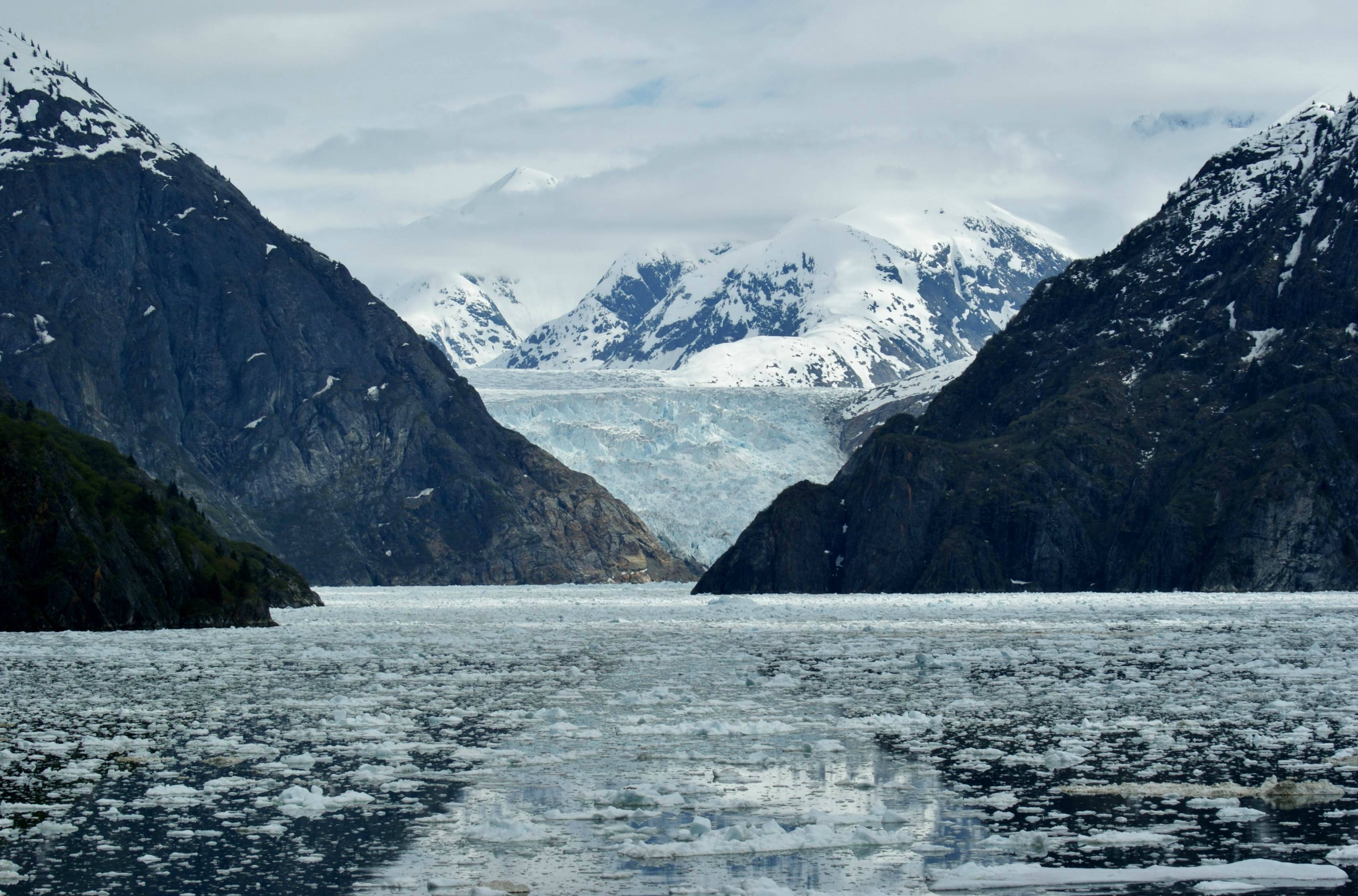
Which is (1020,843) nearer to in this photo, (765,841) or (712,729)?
(765,841)

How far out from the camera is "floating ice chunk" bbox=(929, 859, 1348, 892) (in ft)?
71.2

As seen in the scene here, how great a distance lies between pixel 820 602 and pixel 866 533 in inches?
1342

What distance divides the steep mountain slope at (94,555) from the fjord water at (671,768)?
15.5 meters

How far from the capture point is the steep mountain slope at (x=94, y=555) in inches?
3054

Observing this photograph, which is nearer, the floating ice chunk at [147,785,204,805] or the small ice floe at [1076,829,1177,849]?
the small ice floe at [1076,829,1177,849]

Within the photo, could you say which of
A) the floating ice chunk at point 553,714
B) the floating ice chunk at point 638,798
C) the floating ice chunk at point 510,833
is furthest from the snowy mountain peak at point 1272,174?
the floating ice chunk at point 510,833

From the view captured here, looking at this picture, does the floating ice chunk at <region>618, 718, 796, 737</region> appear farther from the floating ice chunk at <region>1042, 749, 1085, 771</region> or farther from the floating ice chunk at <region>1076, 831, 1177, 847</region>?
the floating ice chunk at <region>1076, 831, 1177, 847</region>

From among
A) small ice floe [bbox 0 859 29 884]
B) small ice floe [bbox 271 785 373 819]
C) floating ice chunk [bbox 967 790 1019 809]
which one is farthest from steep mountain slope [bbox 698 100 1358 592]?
small ice floe [bbox 0 859 29 884]

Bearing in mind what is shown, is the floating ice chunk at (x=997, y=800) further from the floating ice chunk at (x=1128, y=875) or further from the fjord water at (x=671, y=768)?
the floating ice chunk at (x=1128, y=875)

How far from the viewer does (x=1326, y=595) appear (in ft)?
424

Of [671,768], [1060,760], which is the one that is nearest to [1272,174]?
[1060,760]

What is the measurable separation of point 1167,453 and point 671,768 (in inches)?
5630

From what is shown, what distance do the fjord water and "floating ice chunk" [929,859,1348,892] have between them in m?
0.08

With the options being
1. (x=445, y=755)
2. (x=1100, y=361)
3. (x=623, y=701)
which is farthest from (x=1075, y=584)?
(x=445, y=755)
